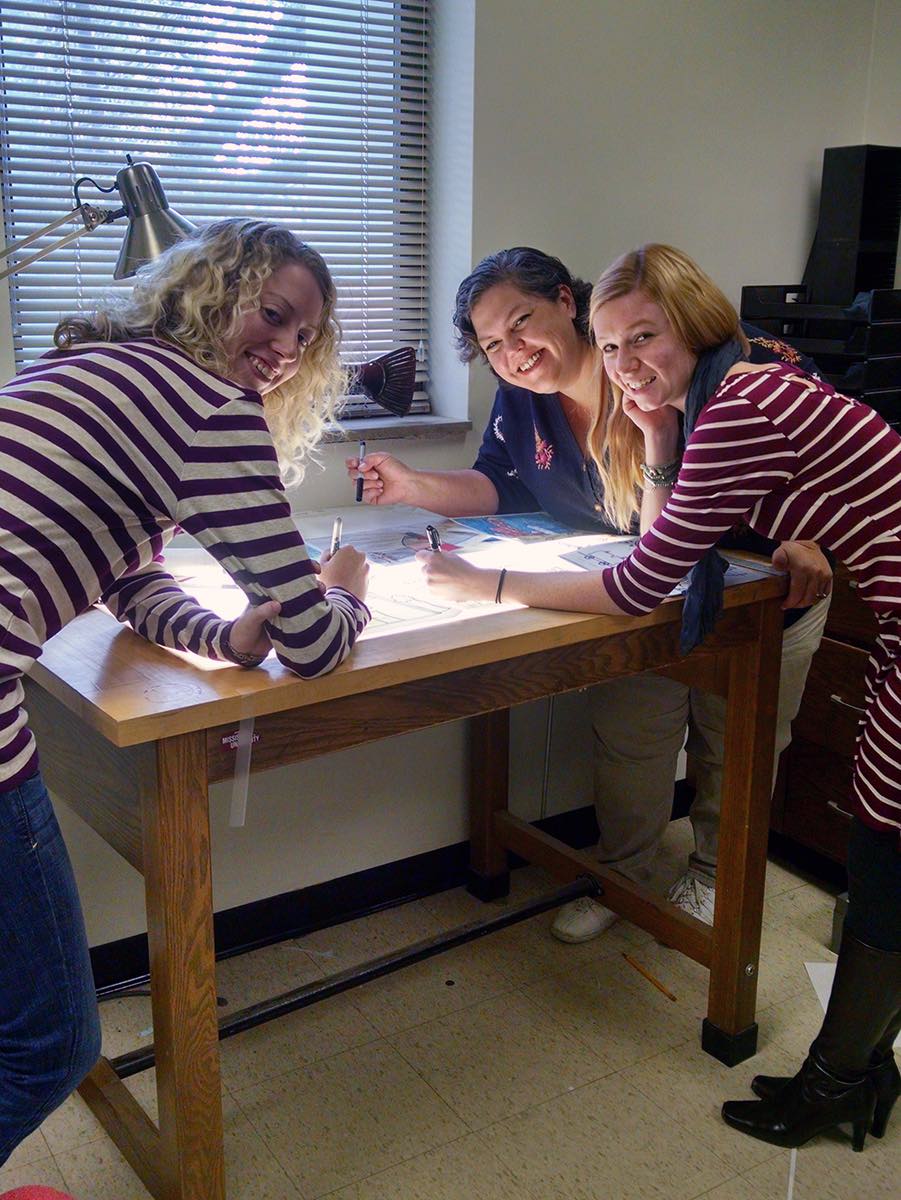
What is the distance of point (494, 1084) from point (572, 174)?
6.02 ft

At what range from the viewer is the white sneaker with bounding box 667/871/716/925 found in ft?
7.70

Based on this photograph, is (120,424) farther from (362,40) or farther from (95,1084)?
(362,40)

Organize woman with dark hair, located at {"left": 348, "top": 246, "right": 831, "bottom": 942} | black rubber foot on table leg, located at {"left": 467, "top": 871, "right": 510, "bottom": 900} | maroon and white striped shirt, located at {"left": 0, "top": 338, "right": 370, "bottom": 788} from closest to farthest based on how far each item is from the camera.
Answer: maroon and white striped shirt, located at {"left": 0, "top": 338, "right": 370, "bottom": 788} → woman with dark hair, located at {"left": 348, "top": 246, "right": 831, "bottom": 942} → black rubber foot on table leg, located at {"left": 467, "top": 871, "right": 510, "bottom": 900}

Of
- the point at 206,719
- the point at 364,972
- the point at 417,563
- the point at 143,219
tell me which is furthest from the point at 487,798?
the point at 143,219

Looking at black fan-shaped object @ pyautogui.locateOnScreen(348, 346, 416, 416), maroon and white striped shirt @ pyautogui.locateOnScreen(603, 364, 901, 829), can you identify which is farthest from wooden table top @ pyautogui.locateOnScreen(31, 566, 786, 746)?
black fan-shaped object @ pyautogui.locateOnScreen(348, 346, 416, 416)

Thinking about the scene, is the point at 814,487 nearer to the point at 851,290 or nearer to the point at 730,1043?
the point at 730,1043

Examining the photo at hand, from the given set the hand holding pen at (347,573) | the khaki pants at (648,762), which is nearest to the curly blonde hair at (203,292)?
the hand holding pen at (347,573)

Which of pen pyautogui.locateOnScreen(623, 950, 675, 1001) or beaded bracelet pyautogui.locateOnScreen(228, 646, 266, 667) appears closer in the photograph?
beaded bracelet pyautogui.locateOnScreen(228, 646, 266, 667)

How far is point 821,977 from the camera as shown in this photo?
2244mm

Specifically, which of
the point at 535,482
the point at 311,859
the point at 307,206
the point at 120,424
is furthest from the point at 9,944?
the point at 307,206

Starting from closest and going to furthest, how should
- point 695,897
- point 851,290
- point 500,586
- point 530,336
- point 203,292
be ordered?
point 203,292, point 500,586, point 530,336, point 695,897, point 851,290

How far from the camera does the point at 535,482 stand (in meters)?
2.29

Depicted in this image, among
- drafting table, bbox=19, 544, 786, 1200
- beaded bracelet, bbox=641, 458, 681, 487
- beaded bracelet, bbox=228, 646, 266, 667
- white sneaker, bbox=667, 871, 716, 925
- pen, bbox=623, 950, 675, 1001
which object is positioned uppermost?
beaded bracelet, bbox=641, 458, 681, 487

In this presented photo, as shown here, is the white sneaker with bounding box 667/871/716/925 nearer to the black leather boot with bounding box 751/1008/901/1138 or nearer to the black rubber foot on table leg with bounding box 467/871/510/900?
the black rubber foot on table leg with bounding box 467/871/510/900
